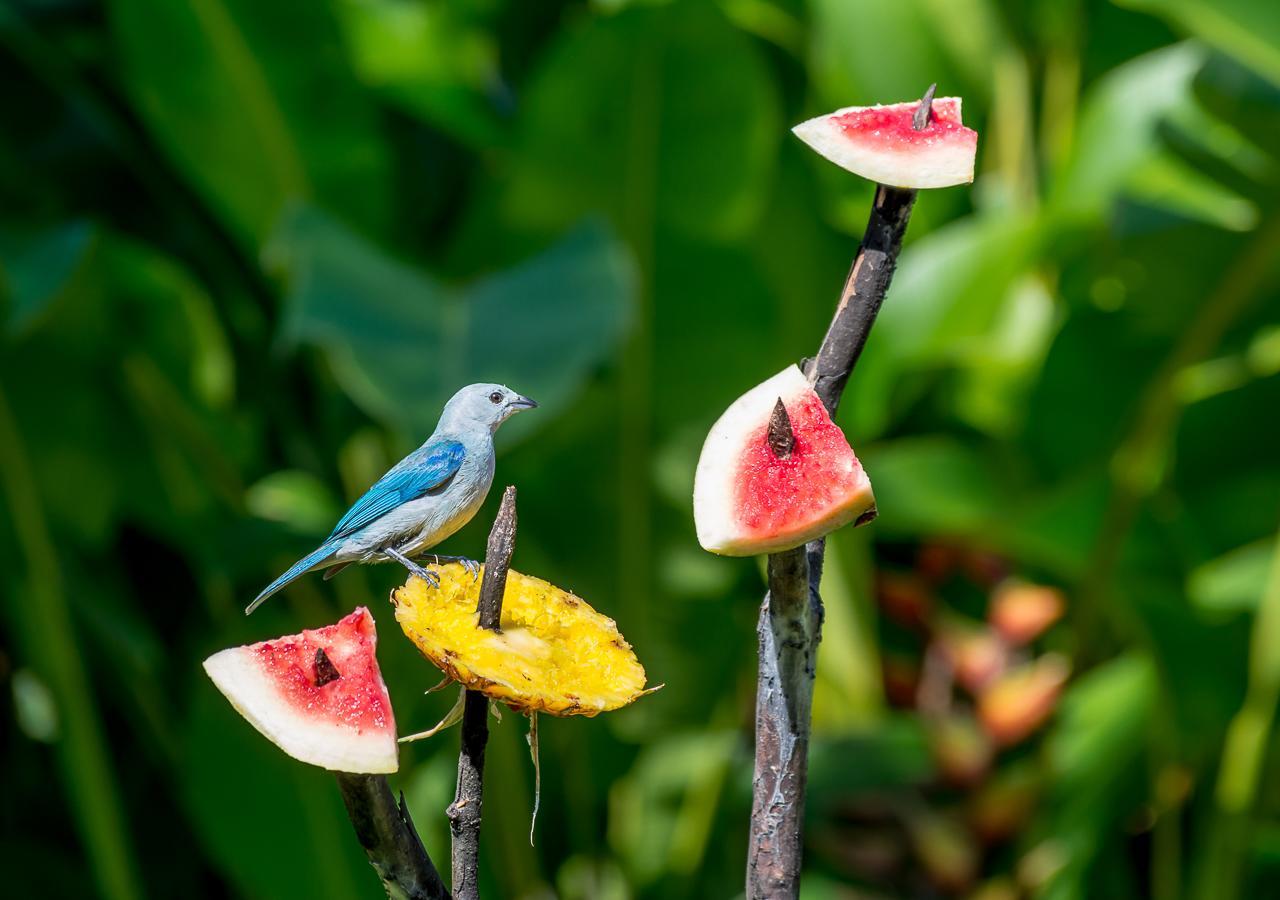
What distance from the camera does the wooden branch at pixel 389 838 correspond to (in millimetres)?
362

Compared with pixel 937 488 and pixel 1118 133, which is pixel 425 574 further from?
pixel 1118 133

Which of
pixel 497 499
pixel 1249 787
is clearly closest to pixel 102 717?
pixel 497 499

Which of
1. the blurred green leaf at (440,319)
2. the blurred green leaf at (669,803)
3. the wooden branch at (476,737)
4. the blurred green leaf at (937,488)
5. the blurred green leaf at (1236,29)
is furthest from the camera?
the blurred green leaf at (669,803)

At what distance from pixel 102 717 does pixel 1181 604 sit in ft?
4.96

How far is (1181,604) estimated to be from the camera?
1.48 meters

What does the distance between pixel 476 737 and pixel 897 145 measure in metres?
0.20

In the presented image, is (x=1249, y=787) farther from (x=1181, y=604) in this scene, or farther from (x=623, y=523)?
(x=623, y=523)

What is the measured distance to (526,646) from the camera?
365 millimetres

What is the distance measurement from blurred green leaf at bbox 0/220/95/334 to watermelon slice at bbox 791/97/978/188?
1066 mm

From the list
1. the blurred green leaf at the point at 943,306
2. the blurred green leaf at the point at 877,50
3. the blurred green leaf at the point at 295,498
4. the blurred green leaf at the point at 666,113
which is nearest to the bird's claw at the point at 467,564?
the blurred green leaf at the point at 943,306

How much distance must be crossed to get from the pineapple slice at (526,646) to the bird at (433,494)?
0.05 feet

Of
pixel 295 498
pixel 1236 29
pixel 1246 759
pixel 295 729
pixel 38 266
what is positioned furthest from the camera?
pixel 295 498


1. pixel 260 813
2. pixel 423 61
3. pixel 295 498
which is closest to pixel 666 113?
pixel 423 61

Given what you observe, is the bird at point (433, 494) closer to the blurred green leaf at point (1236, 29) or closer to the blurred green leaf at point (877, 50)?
the blurred green leaf at point (1236, 29)
